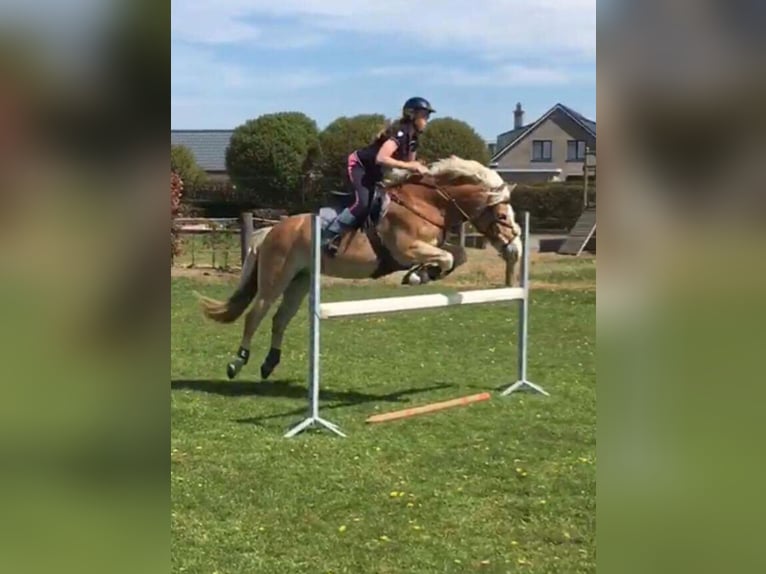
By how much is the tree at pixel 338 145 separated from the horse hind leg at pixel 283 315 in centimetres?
507

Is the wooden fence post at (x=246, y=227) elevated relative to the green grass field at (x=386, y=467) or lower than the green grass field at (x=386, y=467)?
elevated

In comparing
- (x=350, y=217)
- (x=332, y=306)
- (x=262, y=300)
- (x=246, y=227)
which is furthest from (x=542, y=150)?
(x=332, y=306)

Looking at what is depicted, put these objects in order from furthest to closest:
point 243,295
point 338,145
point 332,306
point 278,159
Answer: point 338,145
point 278,159
point 243,295
point 332,306

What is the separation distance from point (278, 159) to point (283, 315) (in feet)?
17.5

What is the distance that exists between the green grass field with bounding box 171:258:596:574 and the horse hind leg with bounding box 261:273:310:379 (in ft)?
0.49

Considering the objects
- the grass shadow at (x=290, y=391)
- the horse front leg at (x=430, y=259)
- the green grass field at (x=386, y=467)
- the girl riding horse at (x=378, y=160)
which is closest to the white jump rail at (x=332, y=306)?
the green grass field at (x=386, y=467)

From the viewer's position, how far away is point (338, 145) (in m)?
11.2

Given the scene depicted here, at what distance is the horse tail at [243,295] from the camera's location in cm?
547

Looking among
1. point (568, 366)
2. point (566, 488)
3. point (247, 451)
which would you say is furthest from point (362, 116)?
point (566, 488)

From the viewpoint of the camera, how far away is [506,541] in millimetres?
2693
